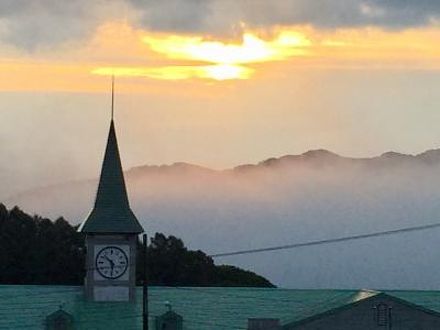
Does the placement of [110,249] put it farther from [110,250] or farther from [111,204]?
[111,204]

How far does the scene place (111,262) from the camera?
78.2 metres

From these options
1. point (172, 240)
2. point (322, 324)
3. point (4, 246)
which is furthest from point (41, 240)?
point (322, 324)

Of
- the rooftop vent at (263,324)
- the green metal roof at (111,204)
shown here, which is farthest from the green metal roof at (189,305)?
the green metal roof at (111,204)

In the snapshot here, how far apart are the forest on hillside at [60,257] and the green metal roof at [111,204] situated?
2206 cm

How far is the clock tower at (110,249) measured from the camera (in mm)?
77875

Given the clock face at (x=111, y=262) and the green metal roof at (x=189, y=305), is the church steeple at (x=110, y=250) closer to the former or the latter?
the clock face at (x=111, y=262)

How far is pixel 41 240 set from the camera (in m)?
106

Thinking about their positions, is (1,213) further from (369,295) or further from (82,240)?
(369,295)

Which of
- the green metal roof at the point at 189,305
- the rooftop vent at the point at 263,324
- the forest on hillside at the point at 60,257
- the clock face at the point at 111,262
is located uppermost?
the forest on hillside at the point at 60,257

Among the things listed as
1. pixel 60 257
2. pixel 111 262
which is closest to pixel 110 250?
pixel 111 262

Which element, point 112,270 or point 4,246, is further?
point 4,246

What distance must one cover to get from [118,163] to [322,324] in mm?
12716

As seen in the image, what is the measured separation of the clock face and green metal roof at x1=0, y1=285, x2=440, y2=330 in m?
1.42

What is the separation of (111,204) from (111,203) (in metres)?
0.05
